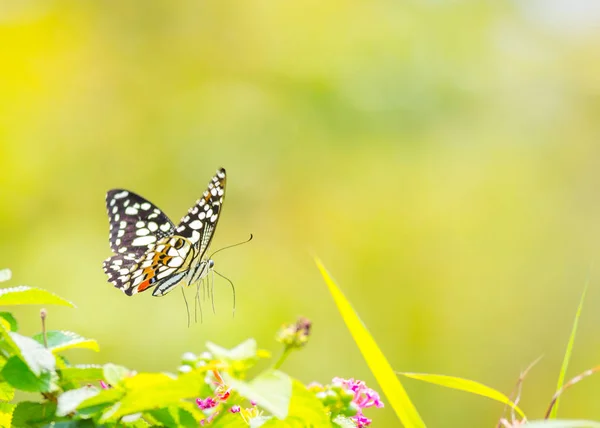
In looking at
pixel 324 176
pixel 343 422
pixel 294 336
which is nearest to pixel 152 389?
pixel 294 336

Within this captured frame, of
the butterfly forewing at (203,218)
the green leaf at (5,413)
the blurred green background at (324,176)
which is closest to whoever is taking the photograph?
the green leaf at (5,413)

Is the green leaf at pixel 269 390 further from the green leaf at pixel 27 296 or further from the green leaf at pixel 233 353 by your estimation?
the green leaf at pixel 27 296

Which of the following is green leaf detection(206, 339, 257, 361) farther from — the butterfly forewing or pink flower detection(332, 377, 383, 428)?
the butterfly forewing

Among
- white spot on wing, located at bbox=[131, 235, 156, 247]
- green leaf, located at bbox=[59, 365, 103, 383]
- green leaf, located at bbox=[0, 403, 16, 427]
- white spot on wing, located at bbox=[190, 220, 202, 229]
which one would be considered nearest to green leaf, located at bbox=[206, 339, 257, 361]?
green leaf, located at bbox=[59, 365, 103, 383]

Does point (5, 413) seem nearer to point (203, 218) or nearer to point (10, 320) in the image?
point (10, 320)

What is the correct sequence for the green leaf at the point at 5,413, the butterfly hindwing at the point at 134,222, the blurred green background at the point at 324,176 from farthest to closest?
the blurred green background at the point at 324,176, the butterfly hindwing at the point at 134,222, the green leaf at the point at 5,413

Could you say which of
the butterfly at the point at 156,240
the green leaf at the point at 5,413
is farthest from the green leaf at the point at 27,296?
the butterfly at the point at 156,240

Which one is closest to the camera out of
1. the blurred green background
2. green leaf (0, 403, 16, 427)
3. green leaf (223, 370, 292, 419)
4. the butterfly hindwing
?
green leaf (223, 370, 292, 419)

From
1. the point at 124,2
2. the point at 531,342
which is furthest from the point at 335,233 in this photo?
the point at 124,2
